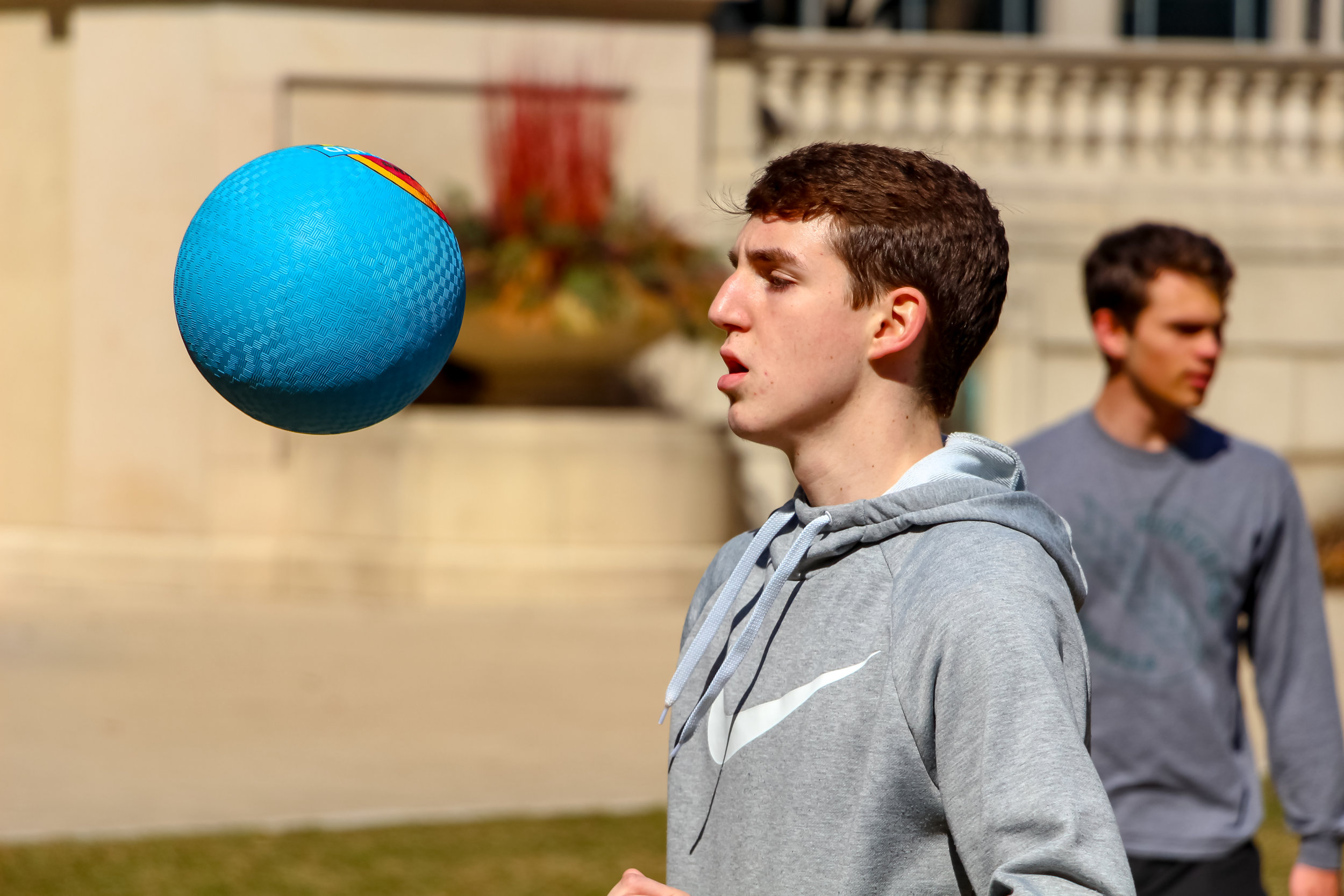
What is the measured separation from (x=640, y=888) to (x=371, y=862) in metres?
3.78

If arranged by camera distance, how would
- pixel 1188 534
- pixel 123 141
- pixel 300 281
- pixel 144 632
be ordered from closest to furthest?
pixel 300 281 → pixel 1188 534 → pixel 144 632 → pixel 123 141

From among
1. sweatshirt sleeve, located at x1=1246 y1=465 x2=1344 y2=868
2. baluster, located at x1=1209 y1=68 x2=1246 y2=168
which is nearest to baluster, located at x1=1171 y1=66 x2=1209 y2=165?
baluster, located at x1=1209 y1=68 x2=1246 y2=168

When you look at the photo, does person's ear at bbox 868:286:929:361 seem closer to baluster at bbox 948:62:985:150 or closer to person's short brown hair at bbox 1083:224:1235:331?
person's short brown hair at bbox 1083:224:1235:331

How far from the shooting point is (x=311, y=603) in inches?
442

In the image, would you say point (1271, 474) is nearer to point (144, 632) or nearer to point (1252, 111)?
point (144, 632)

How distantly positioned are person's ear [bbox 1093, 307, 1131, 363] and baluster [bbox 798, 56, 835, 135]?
33.3ft

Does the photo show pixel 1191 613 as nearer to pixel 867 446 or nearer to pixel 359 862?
pixel 867 446

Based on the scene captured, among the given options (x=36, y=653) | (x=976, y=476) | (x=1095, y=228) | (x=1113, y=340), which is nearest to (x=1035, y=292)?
(x=1095, y=228)

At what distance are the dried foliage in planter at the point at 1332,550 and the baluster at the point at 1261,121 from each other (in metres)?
3.39

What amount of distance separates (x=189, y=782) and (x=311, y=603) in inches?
186

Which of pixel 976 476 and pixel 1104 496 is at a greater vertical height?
pixel 976 476

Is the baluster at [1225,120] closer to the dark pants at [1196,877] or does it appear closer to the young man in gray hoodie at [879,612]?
the dark pants at [1196,877]

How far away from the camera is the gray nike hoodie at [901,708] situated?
1.74 metres

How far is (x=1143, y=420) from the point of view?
3.98 metres
